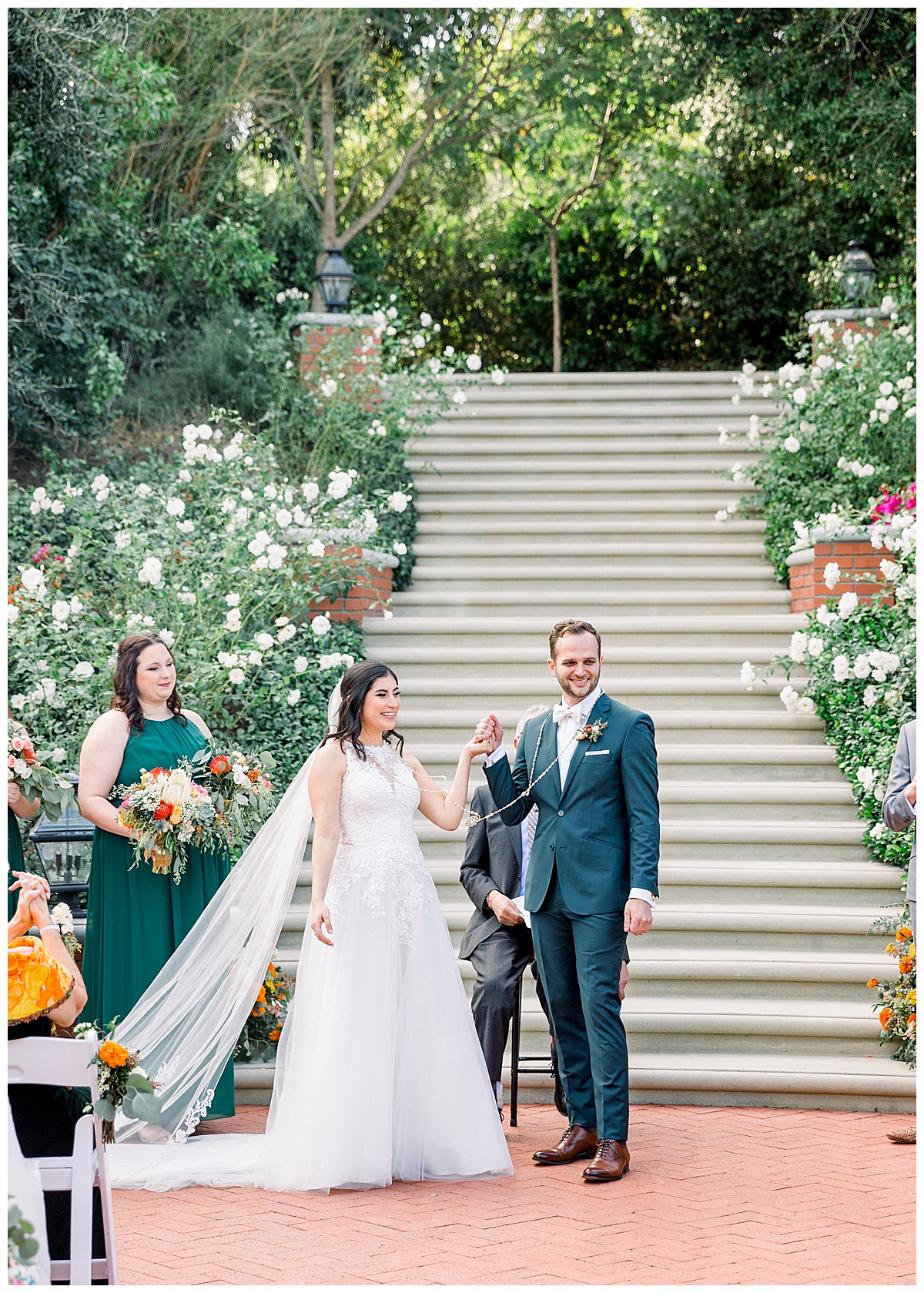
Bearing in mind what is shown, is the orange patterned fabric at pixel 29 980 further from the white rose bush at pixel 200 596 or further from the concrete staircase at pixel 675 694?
the white rose bush at pixel 200 596

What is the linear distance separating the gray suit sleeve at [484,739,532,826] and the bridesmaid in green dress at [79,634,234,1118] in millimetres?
1256

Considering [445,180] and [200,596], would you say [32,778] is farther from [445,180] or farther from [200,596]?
[445,180]

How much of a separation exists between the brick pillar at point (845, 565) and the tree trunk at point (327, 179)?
6.21 meters

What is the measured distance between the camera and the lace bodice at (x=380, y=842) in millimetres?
4723

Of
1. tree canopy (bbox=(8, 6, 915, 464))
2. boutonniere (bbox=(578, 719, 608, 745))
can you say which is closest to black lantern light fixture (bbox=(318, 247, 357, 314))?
tree canopy (bbox=(8, 6, 915, 464))

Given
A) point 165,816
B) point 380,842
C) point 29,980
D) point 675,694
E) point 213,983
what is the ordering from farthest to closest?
→ point 675,694 < point 165,816 < point 213,983 < point 380,842 < point 29,980

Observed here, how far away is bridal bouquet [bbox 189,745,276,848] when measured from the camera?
525cm

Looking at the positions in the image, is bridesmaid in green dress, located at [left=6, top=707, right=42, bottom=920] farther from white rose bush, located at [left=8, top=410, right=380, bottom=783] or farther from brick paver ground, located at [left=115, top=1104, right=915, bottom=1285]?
brick paver ground, located at [left=115, top=1104, right=915, bottom=1285]

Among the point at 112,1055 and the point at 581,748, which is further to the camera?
the point at 581,748

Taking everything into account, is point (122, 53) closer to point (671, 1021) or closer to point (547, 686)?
point (547, 686)

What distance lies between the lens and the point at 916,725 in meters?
4.75

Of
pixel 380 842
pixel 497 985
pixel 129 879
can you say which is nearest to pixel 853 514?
pixel 497 985

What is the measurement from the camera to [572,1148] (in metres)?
4.69

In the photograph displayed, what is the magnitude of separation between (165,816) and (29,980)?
2.25m
